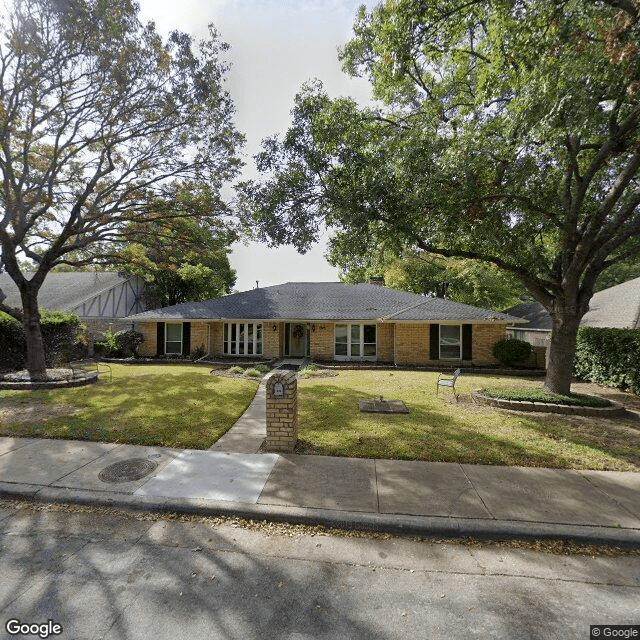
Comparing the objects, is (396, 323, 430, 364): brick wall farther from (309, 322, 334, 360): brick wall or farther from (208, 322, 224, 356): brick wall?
(208, 322, 224, 356): brick wall

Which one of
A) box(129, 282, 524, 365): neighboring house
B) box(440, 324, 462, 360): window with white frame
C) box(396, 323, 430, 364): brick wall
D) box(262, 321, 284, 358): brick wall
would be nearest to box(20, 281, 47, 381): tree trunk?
box(129, 282, 524, 365): neighboring house

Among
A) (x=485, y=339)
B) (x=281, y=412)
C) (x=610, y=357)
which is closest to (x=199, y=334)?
(x=281, y=412)

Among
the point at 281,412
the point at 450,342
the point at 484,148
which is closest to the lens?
the point at 281,412

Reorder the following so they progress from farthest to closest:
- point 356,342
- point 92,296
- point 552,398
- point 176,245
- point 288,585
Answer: point 92,296 < point 356,342 < point 176,245 < point 552,398 < point 288,585

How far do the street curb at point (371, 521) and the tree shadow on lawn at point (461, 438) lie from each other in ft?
6.03

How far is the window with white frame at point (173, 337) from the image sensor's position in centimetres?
2072

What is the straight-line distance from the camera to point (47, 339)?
1595cm

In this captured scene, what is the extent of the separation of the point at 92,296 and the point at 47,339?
1036 centimetres

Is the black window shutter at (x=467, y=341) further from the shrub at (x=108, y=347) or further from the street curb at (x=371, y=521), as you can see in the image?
the shrub at (x=108, y=347)

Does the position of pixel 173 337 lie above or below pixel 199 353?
above

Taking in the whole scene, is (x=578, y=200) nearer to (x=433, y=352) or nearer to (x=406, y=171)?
(x=406, y=171)

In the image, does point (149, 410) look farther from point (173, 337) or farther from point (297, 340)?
point (173, 337)

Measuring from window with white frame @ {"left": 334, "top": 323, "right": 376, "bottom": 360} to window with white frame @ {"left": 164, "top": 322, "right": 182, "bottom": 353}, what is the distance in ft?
31.2

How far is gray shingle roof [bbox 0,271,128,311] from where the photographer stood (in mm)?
24609
